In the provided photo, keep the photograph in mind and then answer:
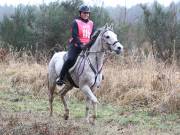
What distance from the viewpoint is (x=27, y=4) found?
28.5 metres

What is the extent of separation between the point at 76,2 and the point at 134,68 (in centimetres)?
1020

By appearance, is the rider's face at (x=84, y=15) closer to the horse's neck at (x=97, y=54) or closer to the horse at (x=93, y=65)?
the horse at (x=93, y=65)

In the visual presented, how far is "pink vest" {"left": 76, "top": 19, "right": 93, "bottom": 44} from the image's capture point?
1098 cm

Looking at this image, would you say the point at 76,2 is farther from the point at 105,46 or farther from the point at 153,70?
the point at 105,46

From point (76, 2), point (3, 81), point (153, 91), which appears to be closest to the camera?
point (153, 91)

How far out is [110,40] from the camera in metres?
10.4

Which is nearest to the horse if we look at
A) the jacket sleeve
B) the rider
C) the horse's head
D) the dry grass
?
the horse's head

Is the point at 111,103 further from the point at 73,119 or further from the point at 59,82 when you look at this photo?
the point at 59,82

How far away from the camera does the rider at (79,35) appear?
1094 cm

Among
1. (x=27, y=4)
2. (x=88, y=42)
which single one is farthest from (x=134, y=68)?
(x=27, y=4)

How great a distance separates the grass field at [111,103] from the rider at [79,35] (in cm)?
130

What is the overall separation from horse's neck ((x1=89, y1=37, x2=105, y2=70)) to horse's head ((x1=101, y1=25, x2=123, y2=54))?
0.15 m

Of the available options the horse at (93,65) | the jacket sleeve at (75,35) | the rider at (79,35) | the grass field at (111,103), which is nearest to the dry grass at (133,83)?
the grass field at (111,103)

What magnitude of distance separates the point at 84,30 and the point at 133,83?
4.19 m
